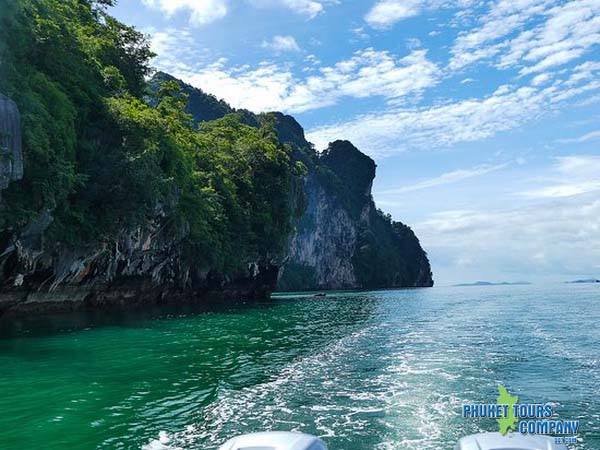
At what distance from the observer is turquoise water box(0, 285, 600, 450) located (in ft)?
30.2

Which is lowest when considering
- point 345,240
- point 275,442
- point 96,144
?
point 275,442

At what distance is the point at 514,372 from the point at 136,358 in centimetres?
1229

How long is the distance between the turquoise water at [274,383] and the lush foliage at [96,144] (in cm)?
694

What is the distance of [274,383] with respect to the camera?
13.2 m

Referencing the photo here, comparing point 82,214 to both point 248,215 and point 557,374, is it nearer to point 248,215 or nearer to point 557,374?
point 557,374

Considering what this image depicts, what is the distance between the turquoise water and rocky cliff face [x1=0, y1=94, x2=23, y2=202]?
6.78 meters

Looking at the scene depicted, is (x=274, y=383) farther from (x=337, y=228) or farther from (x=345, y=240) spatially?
(x=345, y=240)

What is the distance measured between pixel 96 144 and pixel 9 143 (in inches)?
406

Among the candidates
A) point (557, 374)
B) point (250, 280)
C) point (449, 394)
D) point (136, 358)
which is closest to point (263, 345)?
point (136, 358)

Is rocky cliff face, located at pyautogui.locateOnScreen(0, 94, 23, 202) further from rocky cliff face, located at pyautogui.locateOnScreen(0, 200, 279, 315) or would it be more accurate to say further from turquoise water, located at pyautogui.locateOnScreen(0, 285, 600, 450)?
turquoise water, located at pyautogui.locateOnScreen(0, 285, 600, 450)

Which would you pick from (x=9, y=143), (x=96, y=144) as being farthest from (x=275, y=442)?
(x=96, y=144)

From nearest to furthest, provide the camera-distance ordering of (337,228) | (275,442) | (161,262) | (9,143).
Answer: (275,442)
(9,143)
(161,262)
(337,228)

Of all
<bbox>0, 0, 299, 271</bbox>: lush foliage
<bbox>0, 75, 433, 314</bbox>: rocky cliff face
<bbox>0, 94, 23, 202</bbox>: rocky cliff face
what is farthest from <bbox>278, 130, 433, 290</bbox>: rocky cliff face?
<bbox>0, 94, 23, 202</bbox>: rocky cliff face

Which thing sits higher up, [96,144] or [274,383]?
[96,144]
